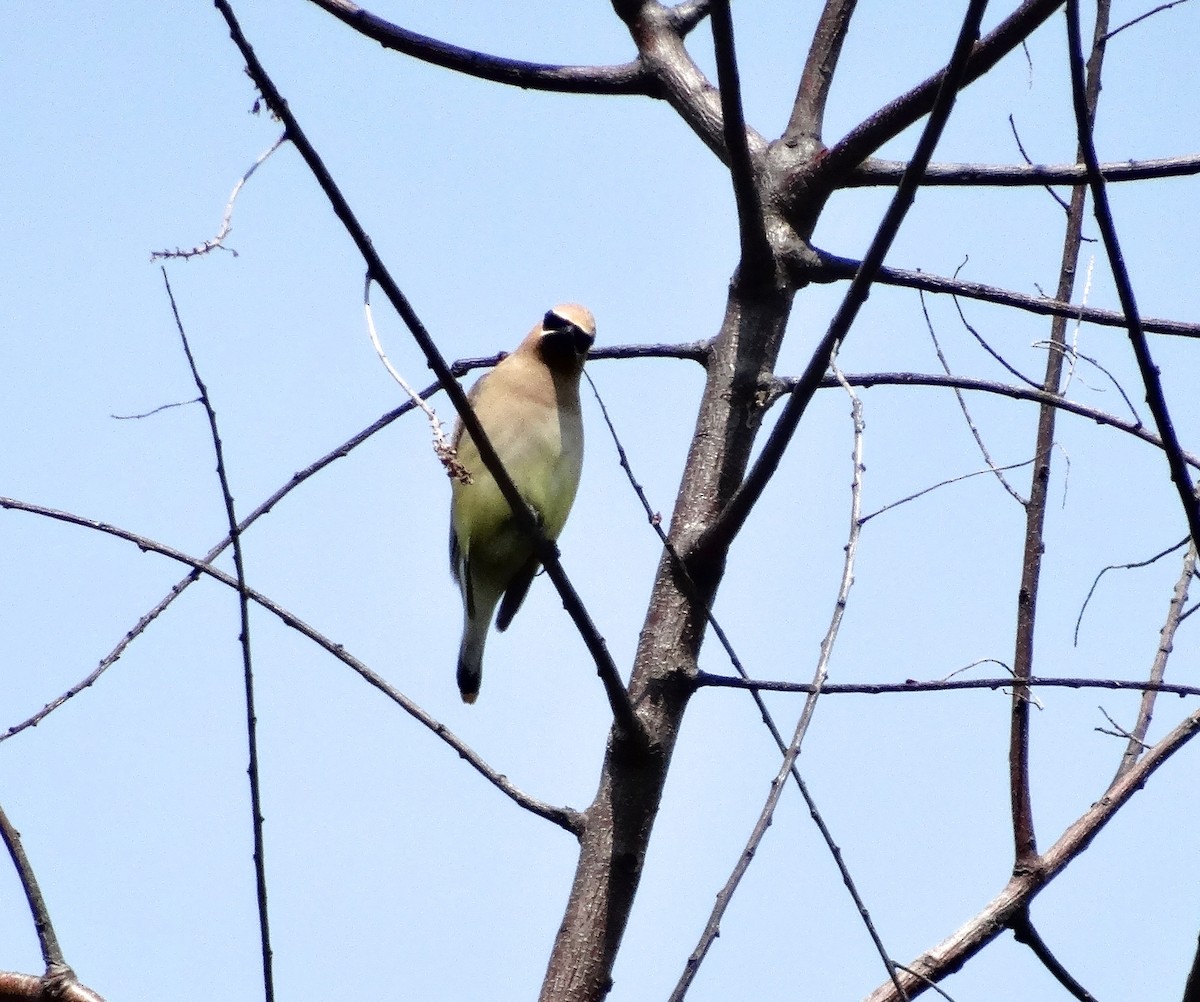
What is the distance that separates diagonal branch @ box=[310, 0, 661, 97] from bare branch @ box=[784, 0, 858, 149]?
15.8 inches

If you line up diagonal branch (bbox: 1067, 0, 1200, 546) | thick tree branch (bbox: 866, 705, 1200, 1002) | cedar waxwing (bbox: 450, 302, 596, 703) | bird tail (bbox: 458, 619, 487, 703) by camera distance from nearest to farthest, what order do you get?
diagonal branch (bbox: 1067, 0, 1200, 546) < thick tree branch (bbox: 866, 705, 1200, 1002) < cedar waxwing (bbox: 450, 302, 596, 703) < bird tail (bbox: 458, 619, 487, 703)

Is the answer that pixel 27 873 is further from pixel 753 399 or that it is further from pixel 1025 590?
pixel 1025 590

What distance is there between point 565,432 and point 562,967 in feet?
7.74

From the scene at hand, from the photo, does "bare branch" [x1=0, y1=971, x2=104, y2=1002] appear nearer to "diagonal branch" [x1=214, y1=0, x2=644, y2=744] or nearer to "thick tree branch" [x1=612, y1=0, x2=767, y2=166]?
"diagonal branch" [x1=214, y1=0, x2=644, y2=744]

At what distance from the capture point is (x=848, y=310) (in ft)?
8.32

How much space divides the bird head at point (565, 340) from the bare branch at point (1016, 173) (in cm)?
171

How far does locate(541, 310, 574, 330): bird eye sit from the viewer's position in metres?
5.25

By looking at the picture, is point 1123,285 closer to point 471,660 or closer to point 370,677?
point 370,677

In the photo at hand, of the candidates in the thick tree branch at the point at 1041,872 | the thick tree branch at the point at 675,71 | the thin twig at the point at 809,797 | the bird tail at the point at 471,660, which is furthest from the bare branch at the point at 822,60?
the bird tail at the point at 471,660

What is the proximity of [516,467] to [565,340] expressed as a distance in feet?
1.85

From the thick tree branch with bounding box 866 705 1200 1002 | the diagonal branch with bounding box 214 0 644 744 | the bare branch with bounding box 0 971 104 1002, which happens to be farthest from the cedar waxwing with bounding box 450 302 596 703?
the bare branch with bounding box 0 971 104 1002

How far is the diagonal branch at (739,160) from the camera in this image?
8.36 feet

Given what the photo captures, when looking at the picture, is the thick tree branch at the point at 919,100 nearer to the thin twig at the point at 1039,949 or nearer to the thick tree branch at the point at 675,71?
the thick tree branch at the point at 675,71

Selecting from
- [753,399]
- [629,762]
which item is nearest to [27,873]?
[629,762]
